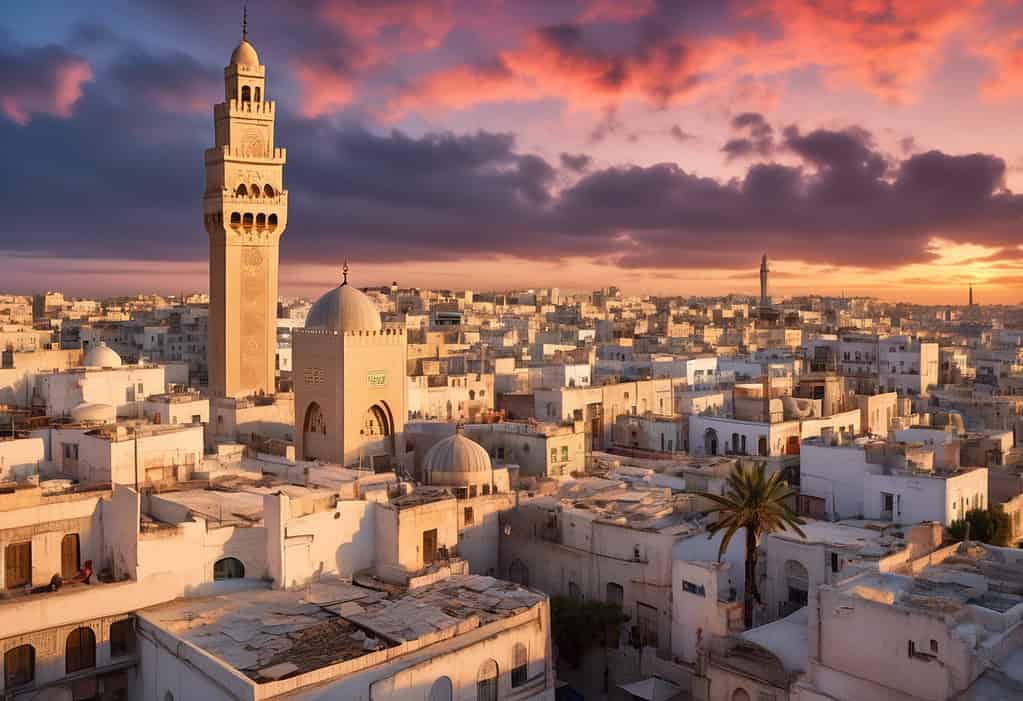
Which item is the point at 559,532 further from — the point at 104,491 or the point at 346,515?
the point at 104,491

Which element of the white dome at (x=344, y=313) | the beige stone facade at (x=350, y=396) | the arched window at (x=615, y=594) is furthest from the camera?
the white dome at (x=344, y=313)

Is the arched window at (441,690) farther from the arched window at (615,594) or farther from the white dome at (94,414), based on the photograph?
the white dome at (94,414)

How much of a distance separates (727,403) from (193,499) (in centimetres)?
2659

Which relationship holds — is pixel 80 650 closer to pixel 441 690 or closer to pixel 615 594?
pixel 441 690

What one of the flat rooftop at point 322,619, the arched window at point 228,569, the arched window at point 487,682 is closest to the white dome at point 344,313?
the arched window at point 228,569

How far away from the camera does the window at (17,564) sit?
18.2 metres

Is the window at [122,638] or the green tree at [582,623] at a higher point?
the window at [122,638]

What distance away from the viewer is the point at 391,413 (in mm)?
30391

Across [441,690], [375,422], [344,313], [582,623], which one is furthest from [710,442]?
[441,690]

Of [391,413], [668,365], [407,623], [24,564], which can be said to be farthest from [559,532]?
[668,365]

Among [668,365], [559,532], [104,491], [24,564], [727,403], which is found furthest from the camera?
[668,365]

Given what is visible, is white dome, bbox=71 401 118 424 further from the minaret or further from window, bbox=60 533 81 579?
the minaret

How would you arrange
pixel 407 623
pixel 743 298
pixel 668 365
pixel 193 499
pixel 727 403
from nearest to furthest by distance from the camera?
pixel 407 623
pixel 193 499
pixel 727 403
pixel 668 365
pixel 743 298

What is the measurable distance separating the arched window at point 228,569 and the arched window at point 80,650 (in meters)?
2.60
